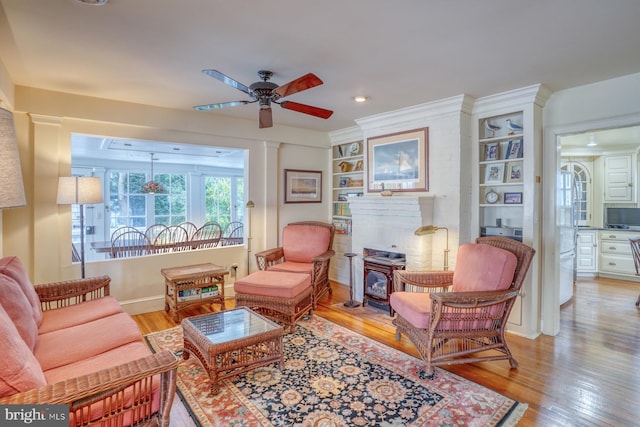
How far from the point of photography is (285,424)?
2.02 m

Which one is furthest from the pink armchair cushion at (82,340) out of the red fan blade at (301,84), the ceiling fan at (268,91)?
the red fan blade at (301,84)

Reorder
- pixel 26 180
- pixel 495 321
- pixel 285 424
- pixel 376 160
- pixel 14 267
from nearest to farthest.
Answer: pixel 285 424 → pixel 14 267 → pixel 495 321 → pixel 26 180 → pixel 376 160

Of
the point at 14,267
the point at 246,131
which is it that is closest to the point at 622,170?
the point at 246,131

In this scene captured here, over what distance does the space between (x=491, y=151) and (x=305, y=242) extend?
2.55 m

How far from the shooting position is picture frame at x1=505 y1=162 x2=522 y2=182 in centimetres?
359

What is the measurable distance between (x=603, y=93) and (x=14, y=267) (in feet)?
16.5

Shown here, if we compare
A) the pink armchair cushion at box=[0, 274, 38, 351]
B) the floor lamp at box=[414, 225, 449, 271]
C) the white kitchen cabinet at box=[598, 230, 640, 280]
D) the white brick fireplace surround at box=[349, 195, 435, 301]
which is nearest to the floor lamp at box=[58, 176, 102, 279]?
the pink armchair cushion at box=[0, 274, 38, 351]

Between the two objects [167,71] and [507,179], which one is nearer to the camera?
[167,71]

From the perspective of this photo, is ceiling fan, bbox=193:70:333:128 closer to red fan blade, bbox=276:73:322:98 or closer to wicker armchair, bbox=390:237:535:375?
red fan blade, bbox=276:73:322:98

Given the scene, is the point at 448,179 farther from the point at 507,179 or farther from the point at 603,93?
→ the point at 603,93

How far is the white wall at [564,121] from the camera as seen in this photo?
116 inches

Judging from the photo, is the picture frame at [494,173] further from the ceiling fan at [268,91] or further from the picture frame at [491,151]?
the ceiling fan at [268,91]

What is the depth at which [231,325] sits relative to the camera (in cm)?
272

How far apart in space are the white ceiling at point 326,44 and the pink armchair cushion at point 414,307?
199cm
